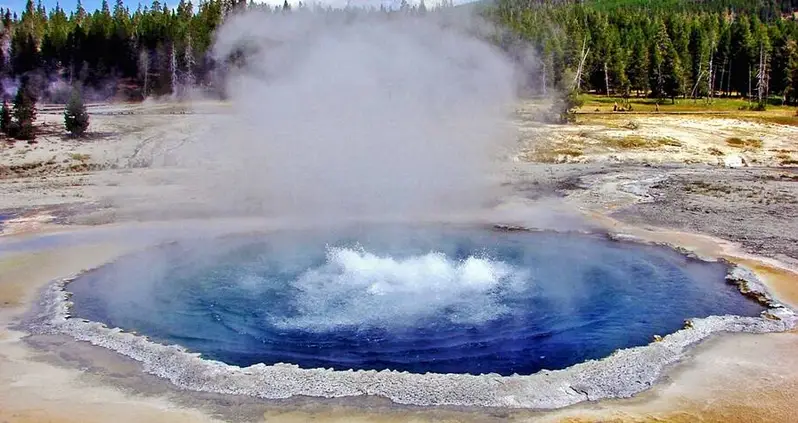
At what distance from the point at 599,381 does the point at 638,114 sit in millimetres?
29303

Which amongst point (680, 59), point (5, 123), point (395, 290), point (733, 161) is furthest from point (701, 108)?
point (395, 290)

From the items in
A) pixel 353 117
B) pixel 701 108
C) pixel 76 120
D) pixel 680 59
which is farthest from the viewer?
pixel 680 59

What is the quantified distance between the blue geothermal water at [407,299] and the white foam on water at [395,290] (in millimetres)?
23

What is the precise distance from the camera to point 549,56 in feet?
113

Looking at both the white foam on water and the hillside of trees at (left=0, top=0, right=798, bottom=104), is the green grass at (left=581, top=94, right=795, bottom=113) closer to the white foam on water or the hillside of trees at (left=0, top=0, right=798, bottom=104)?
the hillside of trees at (left=0, top=0, right=798, bottom=104)

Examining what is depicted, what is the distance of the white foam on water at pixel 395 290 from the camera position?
7551 mm

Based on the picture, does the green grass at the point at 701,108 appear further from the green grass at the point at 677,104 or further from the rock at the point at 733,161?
the rock at the point at 733,161

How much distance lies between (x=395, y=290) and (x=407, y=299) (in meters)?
0.36

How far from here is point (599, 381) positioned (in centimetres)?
586

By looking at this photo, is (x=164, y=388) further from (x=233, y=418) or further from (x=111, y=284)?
(x=111, y=284)

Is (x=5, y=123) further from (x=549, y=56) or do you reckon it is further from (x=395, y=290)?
(x=549, y=56)

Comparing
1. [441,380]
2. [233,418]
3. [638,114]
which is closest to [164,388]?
[233,418]

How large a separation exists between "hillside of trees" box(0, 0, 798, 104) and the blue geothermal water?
1765cm

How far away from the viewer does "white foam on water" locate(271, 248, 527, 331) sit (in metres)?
7.55
